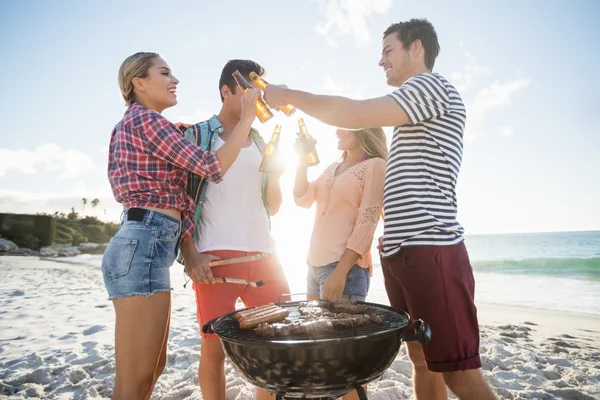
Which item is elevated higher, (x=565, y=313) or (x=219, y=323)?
(x=219, y=323)

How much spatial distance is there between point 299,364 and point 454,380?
899 millimetres

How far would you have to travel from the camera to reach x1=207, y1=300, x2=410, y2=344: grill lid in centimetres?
149

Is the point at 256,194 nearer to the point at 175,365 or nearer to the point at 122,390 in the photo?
the point at 122,390

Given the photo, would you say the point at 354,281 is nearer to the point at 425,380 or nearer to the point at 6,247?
the point at 425,380

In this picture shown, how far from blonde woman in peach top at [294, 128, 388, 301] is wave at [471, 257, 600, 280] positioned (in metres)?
17.8

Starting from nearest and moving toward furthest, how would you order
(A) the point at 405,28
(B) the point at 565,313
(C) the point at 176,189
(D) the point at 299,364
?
(D) the point at 299,364 → (C) the point at 176,189 → (A) the point at 405,28 → (B) the point at 565,313

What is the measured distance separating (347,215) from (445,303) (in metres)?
1.13

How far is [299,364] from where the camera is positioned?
58.2 inches

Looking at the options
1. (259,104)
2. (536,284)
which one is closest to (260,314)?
(259,104)

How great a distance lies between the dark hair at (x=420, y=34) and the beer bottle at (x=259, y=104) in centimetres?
96

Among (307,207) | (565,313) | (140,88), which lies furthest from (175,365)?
(565,313)

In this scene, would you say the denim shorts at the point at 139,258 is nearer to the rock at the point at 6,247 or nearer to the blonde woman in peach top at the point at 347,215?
the blonde woman in peach top at the point at 347,215

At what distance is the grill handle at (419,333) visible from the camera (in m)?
1.67

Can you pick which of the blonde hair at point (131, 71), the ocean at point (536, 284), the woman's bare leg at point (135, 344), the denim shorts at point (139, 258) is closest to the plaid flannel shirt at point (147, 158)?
the denim shorts at point (139, 258)
